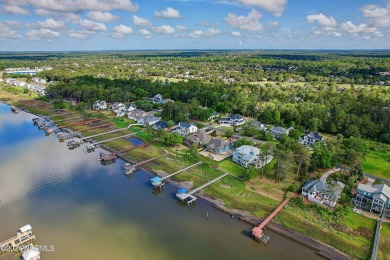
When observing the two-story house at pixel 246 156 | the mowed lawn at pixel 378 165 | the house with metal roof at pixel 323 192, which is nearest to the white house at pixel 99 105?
the two-story house at pixel 246 156

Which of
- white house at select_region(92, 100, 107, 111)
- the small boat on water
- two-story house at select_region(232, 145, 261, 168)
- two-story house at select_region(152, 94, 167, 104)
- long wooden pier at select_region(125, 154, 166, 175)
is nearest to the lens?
long wooden pier at select_region(125, 154, 166, 175)

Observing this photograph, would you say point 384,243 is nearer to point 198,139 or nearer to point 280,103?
point 198,139

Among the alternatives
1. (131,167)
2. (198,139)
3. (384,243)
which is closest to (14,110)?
(131,167)

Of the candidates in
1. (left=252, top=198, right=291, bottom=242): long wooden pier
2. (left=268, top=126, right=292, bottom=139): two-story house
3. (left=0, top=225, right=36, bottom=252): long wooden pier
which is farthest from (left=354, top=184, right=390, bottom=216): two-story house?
(left=0, top=225, right=36, bottom=252): long wooden pier

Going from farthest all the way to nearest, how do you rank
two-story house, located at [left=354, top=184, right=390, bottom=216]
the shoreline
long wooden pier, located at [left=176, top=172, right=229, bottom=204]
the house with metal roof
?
long wooden pier, located at [left=176, top=172, right=229, bottom=204] < the house with metal roof < two-story house, located at [left=354, top=184, right=390, bottom=216] < the shoreline

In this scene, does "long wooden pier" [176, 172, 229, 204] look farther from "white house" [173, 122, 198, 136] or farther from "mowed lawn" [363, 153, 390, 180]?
"mowed lawn" [363, 153, 390, 180]
